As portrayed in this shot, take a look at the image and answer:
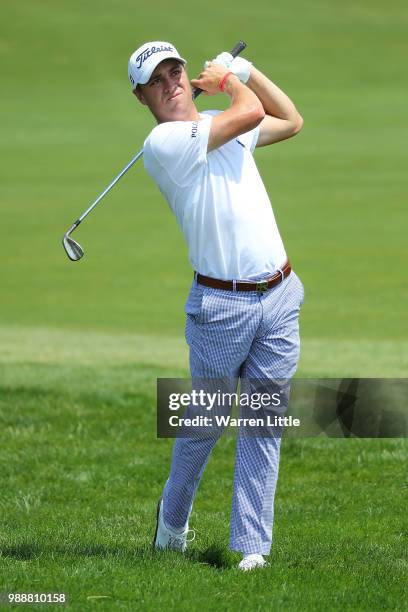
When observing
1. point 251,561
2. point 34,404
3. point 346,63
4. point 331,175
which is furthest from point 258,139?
point 346,63

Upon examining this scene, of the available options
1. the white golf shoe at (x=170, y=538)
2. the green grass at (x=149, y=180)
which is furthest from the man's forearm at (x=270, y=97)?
the green grass at (x=149, y=180)

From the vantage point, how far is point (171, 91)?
17.6ft

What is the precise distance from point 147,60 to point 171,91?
0.16 metres

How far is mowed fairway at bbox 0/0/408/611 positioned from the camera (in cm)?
520

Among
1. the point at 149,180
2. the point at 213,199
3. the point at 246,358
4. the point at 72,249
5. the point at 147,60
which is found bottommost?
the point at 246,358

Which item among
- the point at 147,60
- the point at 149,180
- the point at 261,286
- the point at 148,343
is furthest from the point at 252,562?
the point at 149,180

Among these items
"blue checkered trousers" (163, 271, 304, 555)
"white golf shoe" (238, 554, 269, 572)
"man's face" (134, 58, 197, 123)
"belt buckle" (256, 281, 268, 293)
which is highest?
"man's face" (134, 58, 197, 123)

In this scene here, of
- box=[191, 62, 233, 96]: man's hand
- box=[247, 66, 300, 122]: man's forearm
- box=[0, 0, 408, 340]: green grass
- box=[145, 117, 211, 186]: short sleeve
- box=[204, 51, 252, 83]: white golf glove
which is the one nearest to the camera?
box=[145, 117, 211, 186]: short sleeve

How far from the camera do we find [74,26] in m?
48.5

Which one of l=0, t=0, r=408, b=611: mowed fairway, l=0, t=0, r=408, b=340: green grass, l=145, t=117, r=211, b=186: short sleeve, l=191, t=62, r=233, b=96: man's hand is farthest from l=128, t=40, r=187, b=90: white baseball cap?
l=0, t=0, r=408, b=340: green grass

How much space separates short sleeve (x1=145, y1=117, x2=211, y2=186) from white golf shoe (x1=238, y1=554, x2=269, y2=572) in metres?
1.55

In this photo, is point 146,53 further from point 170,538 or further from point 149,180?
point 149,180

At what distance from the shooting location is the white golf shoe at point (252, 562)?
525 centimetres

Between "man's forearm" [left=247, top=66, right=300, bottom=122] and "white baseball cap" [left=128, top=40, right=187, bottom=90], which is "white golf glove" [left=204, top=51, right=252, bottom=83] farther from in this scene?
"white baseball cap" [left=128, top=40, right=187, bottom=90]
